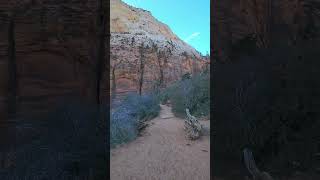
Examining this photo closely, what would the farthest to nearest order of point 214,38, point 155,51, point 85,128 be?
point 155,51 → point 85,128 → point 214,38

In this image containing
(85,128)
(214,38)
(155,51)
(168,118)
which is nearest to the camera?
(214,38)

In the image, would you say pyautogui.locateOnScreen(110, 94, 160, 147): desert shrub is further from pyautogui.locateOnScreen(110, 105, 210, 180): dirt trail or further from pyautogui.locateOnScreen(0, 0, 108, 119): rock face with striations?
pyautogui.locateOnScreen(0, 0, 108, 119): rock face with striations

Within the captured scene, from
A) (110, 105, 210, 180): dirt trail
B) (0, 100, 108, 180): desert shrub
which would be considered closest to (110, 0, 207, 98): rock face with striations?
(110, 105, 210, 180): dirt trail

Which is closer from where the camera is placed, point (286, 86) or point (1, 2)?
point (1, 2)

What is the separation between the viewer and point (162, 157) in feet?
23.5

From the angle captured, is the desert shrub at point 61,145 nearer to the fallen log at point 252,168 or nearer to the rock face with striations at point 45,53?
the rock face with striations at point 45,53

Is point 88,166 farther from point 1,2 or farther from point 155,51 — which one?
point 155,51

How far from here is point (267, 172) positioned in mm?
3514

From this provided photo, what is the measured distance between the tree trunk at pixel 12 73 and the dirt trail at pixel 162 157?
2.95 meters

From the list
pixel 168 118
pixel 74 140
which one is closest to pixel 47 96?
pixel 74 140

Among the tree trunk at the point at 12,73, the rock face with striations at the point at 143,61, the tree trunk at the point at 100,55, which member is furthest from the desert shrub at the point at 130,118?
the rock face with striations at the point at 143,61

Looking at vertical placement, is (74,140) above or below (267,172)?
above

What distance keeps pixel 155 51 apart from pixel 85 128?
860 inches

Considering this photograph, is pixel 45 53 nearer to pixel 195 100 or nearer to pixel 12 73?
pixel 12 73
